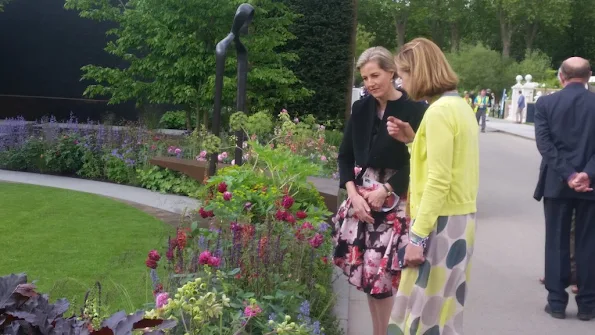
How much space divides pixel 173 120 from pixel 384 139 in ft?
54.4

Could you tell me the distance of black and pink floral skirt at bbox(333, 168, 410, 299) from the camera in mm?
4328

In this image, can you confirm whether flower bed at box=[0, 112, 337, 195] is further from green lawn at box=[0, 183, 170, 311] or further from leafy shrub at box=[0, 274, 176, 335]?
leafy shrub at box=[0, 274, 176, 335]

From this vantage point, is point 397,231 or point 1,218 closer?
point 397,231

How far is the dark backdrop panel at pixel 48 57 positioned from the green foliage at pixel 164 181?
33.3 feet

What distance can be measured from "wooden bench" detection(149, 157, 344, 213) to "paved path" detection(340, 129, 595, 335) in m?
1.34

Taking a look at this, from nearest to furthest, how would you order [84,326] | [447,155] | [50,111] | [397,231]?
[84,326] → [447,155] → [397,231] → [50,111]

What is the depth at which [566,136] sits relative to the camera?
6184 mm

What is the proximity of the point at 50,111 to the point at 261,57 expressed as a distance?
8.20 meters

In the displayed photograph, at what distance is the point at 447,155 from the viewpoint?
356 centimetres

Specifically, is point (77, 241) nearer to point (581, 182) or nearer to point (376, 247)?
point (376, 247)

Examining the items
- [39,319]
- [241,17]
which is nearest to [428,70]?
[39,319]

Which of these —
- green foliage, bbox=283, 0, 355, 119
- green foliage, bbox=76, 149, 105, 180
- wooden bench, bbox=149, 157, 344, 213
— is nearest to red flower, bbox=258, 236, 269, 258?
wooden bench, bbox=149, 157, 344, 213

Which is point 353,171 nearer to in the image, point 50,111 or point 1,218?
point 1,218

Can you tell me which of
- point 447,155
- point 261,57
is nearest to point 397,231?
point 447,155
